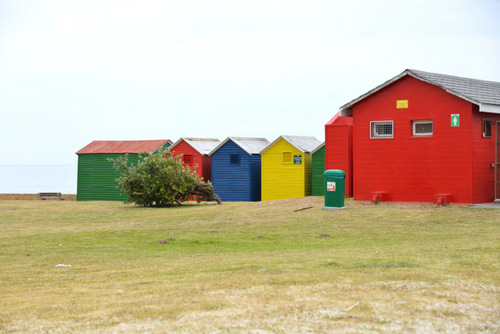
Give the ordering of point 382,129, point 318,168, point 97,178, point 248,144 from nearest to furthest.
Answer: point 382,129
point 318,168
point 248,144
point 97,178

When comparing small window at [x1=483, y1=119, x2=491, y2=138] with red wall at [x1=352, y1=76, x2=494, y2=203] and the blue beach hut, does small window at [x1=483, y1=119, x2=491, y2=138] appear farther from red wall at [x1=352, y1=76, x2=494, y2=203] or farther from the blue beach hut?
the blue beach hut

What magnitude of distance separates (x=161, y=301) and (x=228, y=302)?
878 mm

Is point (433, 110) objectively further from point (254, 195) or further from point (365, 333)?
point (365, 333)

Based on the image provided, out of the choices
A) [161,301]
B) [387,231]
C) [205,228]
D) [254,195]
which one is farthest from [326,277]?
[254,195]

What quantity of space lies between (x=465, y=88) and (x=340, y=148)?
19.0 ft

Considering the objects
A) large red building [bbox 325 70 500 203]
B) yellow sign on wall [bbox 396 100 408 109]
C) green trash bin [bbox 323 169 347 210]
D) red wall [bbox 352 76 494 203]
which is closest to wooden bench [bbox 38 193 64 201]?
large red building [bbox 325 70 500 203]

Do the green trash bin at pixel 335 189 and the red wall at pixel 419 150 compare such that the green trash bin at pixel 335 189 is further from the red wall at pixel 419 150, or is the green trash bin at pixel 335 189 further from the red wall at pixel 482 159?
the red wall at pixel 482 159

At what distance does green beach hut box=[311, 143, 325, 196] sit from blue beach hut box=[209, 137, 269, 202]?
406 cm

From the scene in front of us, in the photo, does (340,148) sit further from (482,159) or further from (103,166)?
(103,166)

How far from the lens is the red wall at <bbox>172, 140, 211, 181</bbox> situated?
128 feet

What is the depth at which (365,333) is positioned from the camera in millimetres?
6000

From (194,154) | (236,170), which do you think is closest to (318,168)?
(236,170)

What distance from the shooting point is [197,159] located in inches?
1544

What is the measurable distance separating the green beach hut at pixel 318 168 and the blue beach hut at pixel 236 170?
4055 millimetres
